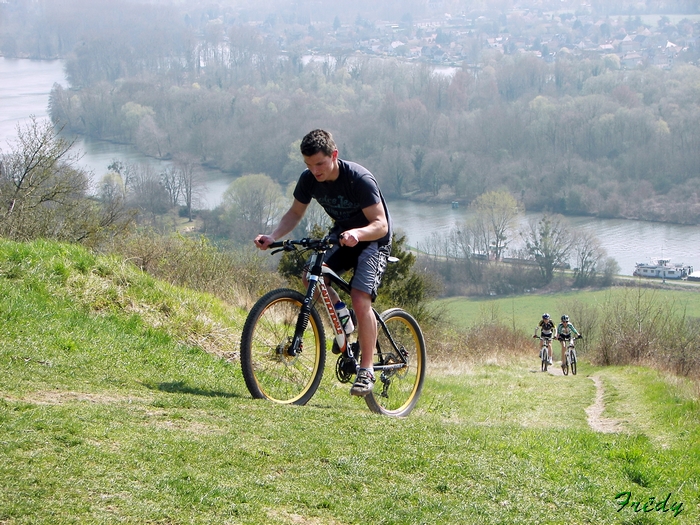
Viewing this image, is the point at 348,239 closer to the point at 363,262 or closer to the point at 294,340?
the point at 363,262

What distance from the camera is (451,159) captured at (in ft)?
325

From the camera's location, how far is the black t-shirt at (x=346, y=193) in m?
5.81

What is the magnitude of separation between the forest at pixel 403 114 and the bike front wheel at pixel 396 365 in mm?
84233

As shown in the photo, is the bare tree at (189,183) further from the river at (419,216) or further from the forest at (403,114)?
the forest at (403,114)

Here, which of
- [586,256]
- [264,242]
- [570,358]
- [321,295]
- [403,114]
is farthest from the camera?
[403,114]

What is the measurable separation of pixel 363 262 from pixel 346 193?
1.87 feet

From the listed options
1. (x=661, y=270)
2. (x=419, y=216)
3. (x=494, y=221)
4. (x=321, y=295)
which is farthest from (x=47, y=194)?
(x=419, y=216)

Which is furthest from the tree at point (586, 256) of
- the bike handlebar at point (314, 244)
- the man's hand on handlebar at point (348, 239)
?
the man's hand on handlebar at point (348, 239)

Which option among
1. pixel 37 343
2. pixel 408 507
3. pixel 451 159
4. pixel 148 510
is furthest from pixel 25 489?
pixel 451 159

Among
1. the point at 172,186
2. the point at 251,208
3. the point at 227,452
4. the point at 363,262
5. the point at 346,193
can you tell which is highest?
the point at 172,186

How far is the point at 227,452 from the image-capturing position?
4.15m

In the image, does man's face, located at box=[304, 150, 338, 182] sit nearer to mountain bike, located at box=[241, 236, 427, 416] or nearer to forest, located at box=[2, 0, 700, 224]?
mountain bike, located at box=[241, 236, 427, 416]

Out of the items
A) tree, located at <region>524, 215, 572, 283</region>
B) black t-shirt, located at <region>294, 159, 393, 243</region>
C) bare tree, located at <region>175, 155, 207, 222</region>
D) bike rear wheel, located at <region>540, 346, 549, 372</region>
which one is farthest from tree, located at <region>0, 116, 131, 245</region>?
tree, located at <region>524, 215, 572, 283</region>

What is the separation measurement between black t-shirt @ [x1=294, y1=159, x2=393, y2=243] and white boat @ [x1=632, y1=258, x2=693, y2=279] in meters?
65.6
